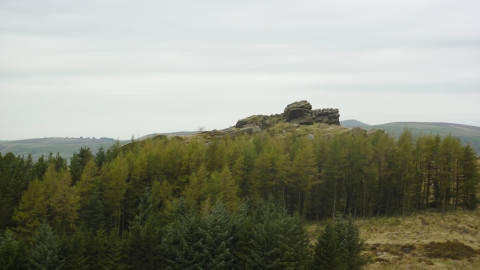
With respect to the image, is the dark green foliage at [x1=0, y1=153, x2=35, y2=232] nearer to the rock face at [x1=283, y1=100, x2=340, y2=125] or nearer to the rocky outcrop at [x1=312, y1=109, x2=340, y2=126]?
the rock face at [x1=283, y1=100, x2=340, y2=125]

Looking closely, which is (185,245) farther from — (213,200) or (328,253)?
(213,200)

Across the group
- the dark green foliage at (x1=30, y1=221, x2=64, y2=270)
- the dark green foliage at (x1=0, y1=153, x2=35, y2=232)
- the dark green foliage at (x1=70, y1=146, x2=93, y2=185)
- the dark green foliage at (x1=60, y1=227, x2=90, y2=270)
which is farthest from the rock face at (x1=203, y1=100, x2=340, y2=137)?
the dark green foliage at (x1=30, y1=221, x2=64, y2=270)

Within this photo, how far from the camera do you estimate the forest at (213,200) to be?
36.3 meters

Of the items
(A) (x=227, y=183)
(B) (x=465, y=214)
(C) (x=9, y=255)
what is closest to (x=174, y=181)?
(A) (x=227, y=183)

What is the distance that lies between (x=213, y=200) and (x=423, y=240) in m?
31.0

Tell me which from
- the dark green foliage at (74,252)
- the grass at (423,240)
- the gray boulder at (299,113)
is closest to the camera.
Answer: the dark green foliage at (74,252)

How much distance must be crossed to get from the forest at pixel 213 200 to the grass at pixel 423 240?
13.2 feet

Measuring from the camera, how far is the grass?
145ft

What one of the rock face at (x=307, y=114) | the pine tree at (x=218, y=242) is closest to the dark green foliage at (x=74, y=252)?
the pine tree at (x=218, y=242)

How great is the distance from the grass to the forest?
4.03 meters

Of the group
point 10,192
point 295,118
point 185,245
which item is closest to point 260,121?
point 295,118

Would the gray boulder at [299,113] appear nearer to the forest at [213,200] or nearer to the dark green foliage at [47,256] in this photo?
the forest at [213,200]

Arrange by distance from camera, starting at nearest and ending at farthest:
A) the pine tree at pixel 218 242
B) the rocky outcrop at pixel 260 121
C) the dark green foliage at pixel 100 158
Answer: the pine tree at pixel 218 242, the dark green foliage at pixel 100 158, the rocky outcrop at pixel 260 121

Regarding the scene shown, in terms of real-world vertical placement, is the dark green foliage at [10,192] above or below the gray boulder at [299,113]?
below
